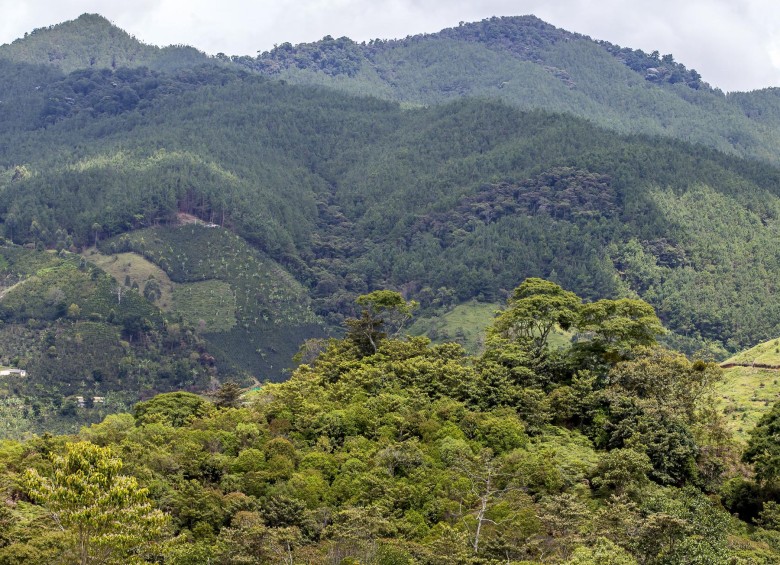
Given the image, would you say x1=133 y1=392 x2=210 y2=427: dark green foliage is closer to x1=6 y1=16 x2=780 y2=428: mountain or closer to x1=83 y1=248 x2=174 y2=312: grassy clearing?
x1=6 y1=16 x2=780 y2=428: mountain

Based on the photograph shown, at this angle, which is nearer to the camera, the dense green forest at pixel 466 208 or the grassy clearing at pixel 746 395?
the grassy clearing at pixel 746 395

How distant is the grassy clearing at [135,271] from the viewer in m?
130

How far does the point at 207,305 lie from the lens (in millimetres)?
130250

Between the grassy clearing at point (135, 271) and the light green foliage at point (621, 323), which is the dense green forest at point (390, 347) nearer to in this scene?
the light green foliage at point (621, 323)

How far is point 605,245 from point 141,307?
60180 millimetres

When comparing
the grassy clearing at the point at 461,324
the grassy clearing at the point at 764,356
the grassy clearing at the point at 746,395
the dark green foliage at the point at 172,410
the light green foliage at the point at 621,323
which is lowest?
the dark green foliage at the point at 172,410

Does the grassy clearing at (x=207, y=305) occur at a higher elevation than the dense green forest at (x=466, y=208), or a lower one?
lower

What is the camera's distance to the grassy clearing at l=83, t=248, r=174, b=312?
5138 inches

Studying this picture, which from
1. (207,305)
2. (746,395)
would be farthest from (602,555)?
(207,305)

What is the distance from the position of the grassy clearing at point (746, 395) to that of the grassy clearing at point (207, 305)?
7463 centimetres

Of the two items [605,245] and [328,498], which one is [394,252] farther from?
[328,498]

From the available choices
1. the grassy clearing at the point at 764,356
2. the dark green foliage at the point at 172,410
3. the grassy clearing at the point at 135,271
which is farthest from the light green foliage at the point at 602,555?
the grassy clearing at the point at 135,271

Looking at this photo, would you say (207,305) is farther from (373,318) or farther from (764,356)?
(764,356)

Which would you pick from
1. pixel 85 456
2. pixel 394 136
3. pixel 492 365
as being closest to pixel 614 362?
pixel 492 365
